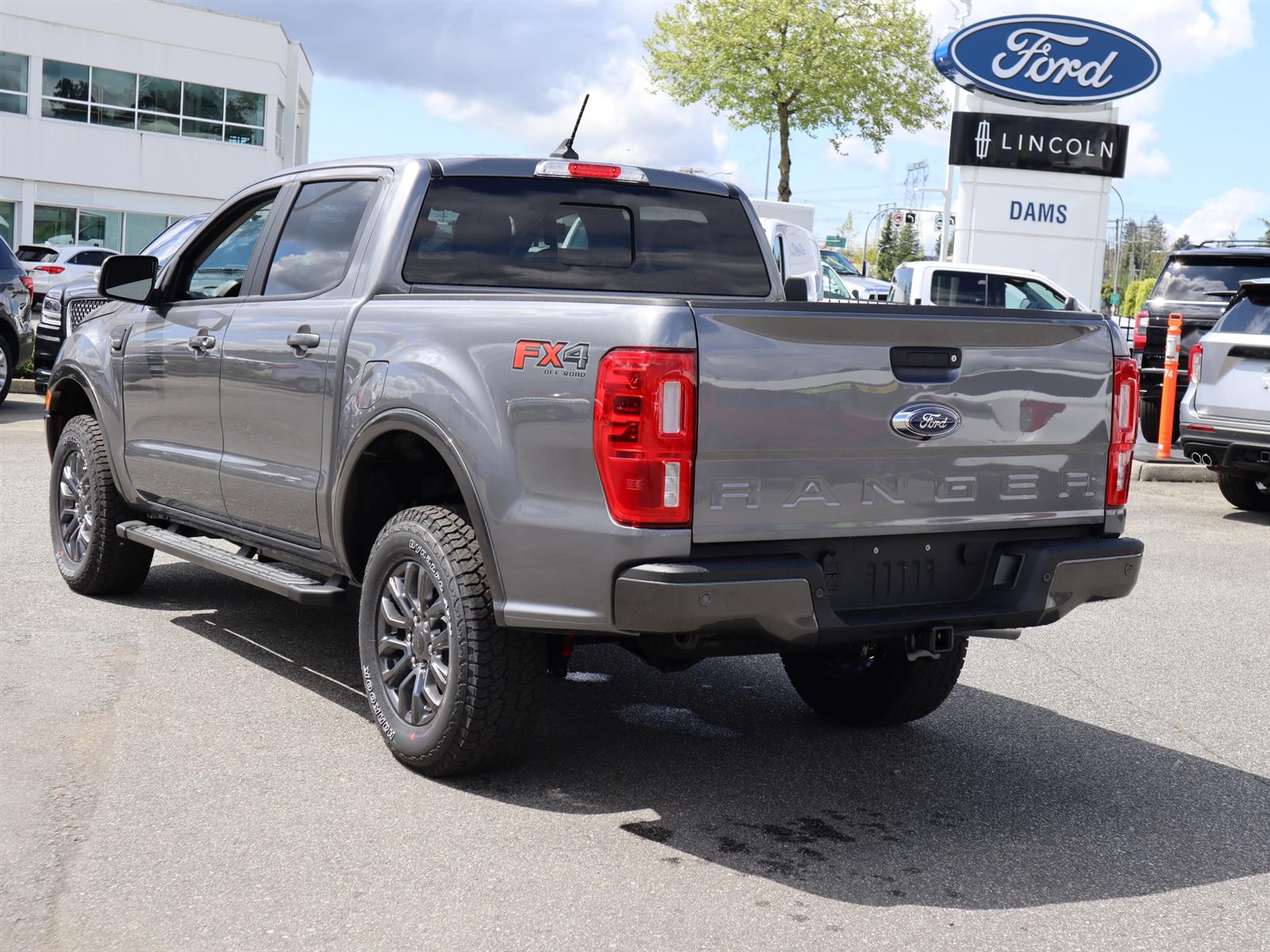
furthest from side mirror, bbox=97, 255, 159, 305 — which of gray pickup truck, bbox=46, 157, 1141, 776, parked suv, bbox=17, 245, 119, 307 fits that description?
parked suv, bbox=17, 245, 119, 307

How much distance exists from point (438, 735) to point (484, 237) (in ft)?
5.96

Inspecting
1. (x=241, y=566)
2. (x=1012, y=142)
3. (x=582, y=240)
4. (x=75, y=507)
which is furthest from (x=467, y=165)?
(x=1012, y=142)

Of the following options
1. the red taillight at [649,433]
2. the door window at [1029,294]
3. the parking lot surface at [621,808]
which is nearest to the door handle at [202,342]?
the parking lot surface at [621,808]

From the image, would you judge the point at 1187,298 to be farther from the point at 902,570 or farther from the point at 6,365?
the point at 6,365

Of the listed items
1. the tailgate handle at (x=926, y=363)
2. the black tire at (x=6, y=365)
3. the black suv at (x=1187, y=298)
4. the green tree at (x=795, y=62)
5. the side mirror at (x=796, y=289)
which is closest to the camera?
the tailgate handle at (x=926, y=363)

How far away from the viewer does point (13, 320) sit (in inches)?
580

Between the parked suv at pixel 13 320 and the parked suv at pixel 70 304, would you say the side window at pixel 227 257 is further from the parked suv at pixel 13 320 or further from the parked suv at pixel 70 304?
the parked suv at pixel 13 320

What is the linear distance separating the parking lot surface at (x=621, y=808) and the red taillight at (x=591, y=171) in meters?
1.98

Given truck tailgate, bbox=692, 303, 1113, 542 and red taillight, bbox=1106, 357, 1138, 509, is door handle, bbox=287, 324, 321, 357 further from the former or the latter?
red taillight, bbox=1106, 357, 1138, 509

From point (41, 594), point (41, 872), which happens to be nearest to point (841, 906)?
point (41, 872)

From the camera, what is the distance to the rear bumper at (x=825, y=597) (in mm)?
3861

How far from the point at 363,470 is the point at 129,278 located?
6.90 ft

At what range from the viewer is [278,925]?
3.50 metres

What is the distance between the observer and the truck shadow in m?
4.05
